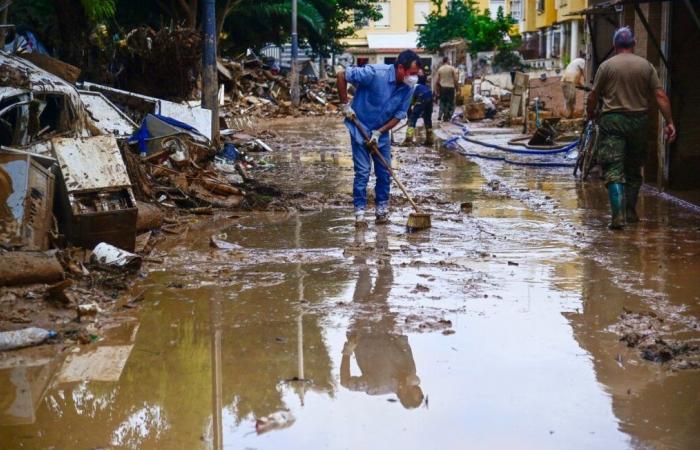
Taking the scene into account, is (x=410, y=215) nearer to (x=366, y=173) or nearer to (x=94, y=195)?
(x=366, y=173)

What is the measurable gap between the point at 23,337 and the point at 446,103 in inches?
917

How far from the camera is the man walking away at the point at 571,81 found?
851 inches

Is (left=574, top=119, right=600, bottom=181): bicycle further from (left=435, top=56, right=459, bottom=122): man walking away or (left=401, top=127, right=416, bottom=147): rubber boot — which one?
(left=435, top=56, right=459, bottom=122): man walking away

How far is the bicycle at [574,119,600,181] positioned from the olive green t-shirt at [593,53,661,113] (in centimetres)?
350

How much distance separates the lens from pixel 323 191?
12.9 metres

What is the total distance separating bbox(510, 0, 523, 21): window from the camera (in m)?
62.8

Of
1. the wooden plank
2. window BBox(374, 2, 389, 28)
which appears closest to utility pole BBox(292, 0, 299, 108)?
the wooden plank

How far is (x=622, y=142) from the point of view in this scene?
9789mm

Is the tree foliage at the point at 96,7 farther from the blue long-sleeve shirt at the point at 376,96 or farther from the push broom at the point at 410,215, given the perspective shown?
the push broom at the point at 410,215

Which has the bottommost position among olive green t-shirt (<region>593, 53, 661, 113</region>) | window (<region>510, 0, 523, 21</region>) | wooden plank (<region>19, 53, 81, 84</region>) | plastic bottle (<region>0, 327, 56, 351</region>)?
plastic bottle (<region>0, 327, 56, 351</region>)

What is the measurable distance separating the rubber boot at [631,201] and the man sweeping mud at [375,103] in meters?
2.34

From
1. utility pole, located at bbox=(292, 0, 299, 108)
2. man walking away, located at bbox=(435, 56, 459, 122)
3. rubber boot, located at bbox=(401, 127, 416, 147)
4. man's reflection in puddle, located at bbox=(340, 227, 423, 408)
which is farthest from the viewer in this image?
utility pole, located at bbox=(292, 0, 299, 108)

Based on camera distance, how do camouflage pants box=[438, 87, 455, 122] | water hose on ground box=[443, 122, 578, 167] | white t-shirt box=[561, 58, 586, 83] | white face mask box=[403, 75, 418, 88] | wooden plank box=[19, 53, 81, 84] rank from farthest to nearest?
camouflage pants box=[438, 87, 455, 122] → white t-shirt box=[561, 58, 586, 83] → water hose on ground box=[443, 122, 578, 167] → wooden plank box=[19, 53, 81, 84] → white face mask box=[403, 75, 418, 88]

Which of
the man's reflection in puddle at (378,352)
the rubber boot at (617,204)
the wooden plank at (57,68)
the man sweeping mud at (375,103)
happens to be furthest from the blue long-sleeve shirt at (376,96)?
the wooden plank at (57,68)
